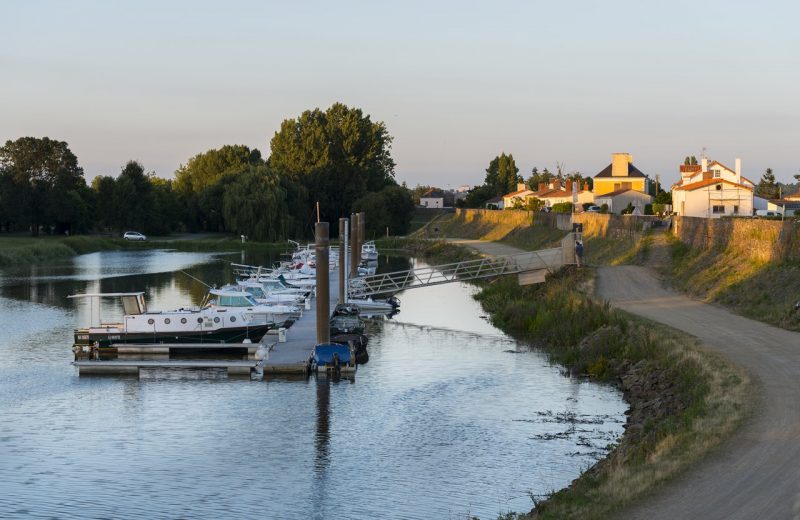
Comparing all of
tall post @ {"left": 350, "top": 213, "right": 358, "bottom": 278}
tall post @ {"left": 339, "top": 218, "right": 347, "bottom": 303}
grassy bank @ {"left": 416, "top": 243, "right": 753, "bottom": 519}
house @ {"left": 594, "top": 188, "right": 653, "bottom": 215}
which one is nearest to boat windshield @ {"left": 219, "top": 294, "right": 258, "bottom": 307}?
tall post @ {"left": 339, "top": 218, "right": 347, "bottom": 303}

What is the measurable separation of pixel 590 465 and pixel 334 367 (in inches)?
541

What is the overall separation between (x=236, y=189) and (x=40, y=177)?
24987 millimetres

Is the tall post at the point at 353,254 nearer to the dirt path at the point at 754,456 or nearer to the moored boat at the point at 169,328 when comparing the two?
the moored boat at the point at 169,328

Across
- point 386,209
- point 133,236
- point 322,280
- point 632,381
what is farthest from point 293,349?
point 133,236

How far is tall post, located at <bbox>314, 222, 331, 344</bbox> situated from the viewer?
35.9 metres

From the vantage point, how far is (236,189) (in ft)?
413

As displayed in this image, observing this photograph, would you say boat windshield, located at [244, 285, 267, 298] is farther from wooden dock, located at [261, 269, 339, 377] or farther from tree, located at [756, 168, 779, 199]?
tree, located at [756, 168, 779, 199]

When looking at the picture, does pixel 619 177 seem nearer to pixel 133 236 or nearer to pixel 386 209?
pixel 386 209

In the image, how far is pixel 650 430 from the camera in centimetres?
2455

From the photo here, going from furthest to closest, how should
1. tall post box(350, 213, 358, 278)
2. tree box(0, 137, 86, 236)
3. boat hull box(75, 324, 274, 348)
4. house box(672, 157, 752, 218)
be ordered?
tree box(0, 137, 86, 236)
house box(672, 157, 752, 218)
tall post box(350, 213, 358, 278)
boat hull box(75, 324, 274, 348)

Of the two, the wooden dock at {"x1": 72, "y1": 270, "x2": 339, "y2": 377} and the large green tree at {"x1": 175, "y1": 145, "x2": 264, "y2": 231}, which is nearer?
the wooden dock at {"x1": 72, "y1": 270, "x2": 339, "y2": 377}

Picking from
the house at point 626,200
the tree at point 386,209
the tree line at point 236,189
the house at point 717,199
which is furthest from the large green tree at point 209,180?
the house at point 717,199

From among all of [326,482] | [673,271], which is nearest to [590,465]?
[326,482]

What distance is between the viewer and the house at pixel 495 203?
17225cm
